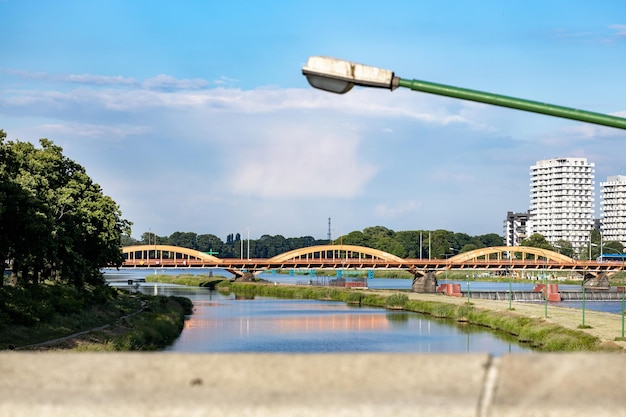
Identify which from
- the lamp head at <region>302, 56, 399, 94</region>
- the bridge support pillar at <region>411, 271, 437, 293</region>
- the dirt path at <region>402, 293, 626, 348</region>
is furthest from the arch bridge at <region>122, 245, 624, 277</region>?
the lamp head at <region>302, 56, 399, 94</region>

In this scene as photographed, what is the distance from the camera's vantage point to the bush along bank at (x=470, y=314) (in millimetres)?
61981

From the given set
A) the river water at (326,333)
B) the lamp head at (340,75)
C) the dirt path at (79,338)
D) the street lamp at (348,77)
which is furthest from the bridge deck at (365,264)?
the lamp head at (340,75)

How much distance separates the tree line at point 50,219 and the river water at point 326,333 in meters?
9.54

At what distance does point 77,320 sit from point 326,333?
25.3 m

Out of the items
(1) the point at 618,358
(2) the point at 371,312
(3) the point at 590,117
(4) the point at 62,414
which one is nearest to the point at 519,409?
(1) the point at 618,358

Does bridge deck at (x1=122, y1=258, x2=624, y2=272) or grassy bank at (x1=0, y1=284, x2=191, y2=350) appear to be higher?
bridge deck at (x1=122, y1=258, x2=624, y2=272)

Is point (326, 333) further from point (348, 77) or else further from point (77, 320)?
point (348, 77)

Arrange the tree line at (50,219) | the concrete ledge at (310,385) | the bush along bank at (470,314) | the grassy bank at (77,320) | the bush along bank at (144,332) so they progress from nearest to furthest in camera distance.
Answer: the concrete ledge at (310,385), the grassy bank at (77,320), the bush along bank at (144,332), the tree line at (50,219), the bush along bank at (470,314)

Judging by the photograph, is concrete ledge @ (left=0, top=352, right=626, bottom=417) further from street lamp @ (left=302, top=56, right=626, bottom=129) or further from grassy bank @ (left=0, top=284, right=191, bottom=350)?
grassy bank @ (left=0, top=284, right=191, bottom=350)

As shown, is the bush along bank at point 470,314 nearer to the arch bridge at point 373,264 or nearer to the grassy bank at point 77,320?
the arch bridge at point 373,264

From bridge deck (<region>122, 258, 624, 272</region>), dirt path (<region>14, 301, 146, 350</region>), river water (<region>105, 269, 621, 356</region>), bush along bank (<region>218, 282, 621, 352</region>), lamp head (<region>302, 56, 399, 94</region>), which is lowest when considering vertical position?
river water (<region>105, 269, 621, 356</region>)

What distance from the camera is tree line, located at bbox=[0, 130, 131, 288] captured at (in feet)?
159

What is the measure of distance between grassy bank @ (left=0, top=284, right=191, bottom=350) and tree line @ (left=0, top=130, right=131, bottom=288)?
196 cm

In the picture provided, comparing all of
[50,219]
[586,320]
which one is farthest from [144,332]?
[586,320]
